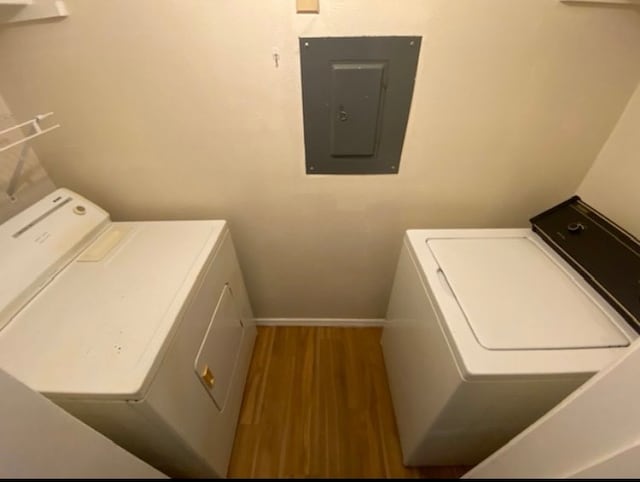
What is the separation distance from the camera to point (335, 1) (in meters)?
0.90

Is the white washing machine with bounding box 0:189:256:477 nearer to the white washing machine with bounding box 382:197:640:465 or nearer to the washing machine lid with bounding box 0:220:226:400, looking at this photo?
the washing machine lid with bounding box 0:220:226:400

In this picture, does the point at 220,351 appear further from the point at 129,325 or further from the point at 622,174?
the point at 622,174

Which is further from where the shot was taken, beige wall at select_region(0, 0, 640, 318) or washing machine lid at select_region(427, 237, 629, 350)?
beige wall at select_region(0, 0, 640, 318)

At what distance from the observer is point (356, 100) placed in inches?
41.6

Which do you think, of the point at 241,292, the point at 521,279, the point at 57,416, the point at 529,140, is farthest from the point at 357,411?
the point at 529,140

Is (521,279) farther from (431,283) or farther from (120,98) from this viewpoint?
(120,98)

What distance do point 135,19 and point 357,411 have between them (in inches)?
69.9

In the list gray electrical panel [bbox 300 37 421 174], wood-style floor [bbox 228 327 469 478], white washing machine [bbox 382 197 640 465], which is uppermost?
gray electrical panel [bbox 300 37 421 174]

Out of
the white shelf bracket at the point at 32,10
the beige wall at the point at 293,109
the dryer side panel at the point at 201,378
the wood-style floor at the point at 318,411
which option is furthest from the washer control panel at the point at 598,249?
the white shelf bracket at the point at 32,10

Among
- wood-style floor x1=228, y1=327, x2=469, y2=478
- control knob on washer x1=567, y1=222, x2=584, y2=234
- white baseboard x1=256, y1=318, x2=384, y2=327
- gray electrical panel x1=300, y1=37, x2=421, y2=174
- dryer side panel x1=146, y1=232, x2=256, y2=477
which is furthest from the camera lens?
white baseboard x1=256, y1=318, x2=384, y2=327

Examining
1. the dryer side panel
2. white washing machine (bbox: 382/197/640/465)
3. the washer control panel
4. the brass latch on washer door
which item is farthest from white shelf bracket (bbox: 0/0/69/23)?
the washer control panel

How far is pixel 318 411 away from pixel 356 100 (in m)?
1.39

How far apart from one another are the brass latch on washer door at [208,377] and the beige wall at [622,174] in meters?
1.57

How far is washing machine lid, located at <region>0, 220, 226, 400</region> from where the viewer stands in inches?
28.8
